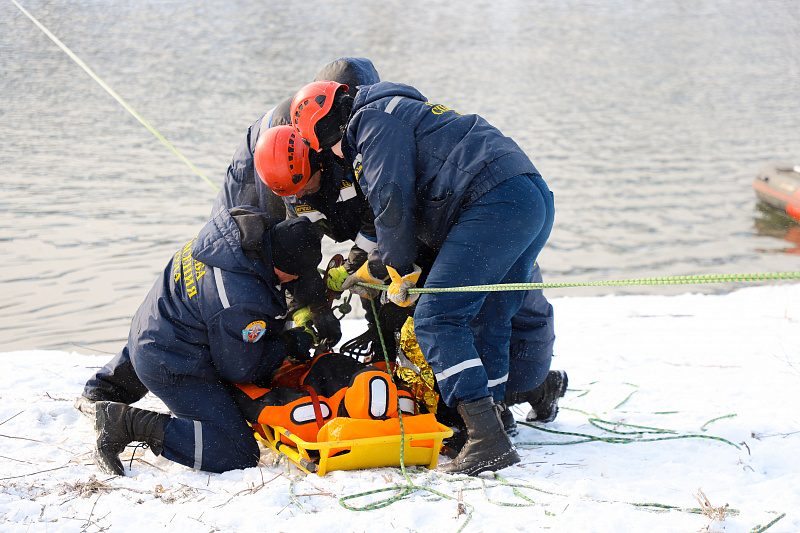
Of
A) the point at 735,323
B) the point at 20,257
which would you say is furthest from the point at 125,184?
the point at 735,323

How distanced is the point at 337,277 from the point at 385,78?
13964 mm

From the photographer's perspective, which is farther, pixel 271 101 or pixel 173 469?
pixel 271 101

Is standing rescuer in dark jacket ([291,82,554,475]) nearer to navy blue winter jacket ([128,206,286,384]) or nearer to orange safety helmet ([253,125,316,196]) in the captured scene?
orange safety helmet ([253,125,316,196])

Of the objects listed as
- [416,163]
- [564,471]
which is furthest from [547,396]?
[416,163]

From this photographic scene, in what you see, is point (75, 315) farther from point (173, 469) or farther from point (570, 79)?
point (570, 79)

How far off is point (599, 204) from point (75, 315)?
740cm

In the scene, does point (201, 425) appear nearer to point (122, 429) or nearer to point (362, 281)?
point (122, 429)

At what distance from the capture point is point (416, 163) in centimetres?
326

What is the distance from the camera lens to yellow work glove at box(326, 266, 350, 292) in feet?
12.9

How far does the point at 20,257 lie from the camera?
7.11 metres

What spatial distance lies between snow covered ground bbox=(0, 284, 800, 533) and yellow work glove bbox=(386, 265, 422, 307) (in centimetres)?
85

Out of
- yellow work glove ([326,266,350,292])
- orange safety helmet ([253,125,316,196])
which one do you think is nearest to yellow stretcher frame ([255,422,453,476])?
yellow work glove ([326,266,350,292])

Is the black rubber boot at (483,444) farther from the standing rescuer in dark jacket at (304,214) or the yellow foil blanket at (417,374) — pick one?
the standing rescuer in dark jacket at (304,214)

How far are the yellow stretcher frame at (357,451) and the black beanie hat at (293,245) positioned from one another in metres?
0.79
